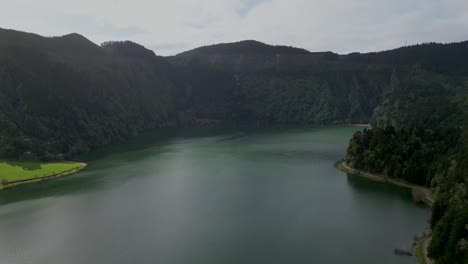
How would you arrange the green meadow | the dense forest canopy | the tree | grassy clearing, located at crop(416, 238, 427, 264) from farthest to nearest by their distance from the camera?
1. the green meadow
2. the tree
3. the dense forest canopy
4. grassy clearing, located at crop(416, 238, 427, 264)

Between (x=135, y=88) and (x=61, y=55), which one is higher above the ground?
(x=61, y=55)

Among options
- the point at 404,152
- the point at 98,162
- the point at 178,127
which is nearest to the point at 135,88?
the point at 178,127

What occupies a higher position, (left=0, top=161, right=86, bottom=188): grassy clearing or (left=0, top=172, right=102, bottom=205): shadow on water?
(left=0, top=161, right=86, bottom=188): grassy clearing

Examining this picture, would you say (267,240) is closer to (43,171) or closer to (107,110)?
(43,171)

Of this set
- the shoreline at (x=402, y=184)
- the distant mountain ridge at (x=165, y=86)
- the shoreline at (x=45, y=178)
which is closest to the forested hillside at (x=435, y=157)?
the shoreline at (x=402, y=184)

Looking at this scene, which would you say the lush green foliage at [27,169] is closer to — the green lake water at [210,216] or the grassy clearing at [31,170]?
the grassy clearing at [31,170]

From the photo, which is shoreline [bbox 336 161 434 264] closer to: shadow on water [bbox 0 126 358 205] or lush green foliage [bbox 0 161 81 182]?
shadow on water [bbox 0 126 358 205]

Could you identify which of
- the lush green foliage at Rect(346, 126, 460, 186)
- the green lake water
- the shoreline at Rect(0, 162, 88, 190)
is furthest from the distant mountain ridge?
the lush green foliage at Rect(346, 126, 460, 186)
